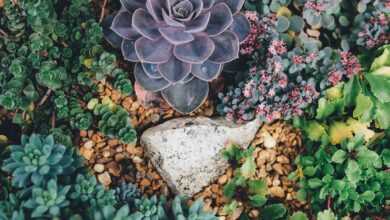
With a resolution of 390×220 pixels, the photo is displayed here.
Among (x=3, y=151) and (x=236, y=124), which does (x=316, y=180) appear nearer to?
(x=236, y=124)

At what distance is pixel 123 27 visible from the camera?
8.47 feet

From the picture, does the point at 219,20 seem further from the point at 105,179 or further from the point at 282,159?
the point at 105,179

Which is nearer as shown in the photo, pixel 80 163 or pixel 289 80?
pixel 80 163

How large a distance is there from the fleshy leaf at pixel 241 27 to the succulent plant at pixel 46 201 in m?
1.02

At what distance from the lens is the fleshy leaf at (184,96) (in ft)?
8.77

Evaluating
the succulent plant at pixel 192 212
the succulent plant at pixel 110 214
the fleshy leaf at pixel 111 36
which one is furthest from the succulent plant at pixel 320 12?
the succulent plant at pixel 110 214

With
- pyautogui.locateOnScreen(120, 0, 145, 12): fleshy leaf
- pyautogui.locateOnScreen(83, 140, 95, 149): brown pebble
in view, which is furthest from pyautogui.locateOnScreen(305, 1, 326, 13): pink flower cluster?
pyautogui.locateOnScreen(83, 140, 95, 149): brown pebble

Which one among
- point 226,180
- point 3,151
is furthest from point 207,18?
point 3,151

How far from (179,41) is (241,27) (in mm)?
360

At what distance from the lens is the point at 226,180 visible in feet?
9.20

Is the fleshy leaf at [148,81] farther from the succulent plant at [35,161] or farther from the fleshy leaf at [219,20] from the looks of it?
the succulent plant at [35,161]

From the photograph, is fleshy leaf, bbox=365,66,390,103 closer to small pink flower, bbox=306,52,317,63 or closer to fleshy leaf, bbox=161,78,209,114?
small pink flower, bbox=306,52,317,63

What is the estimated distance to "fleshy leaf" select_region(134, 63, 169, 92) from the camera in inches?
103

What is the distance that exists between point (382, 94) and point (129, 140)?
1184 mm
